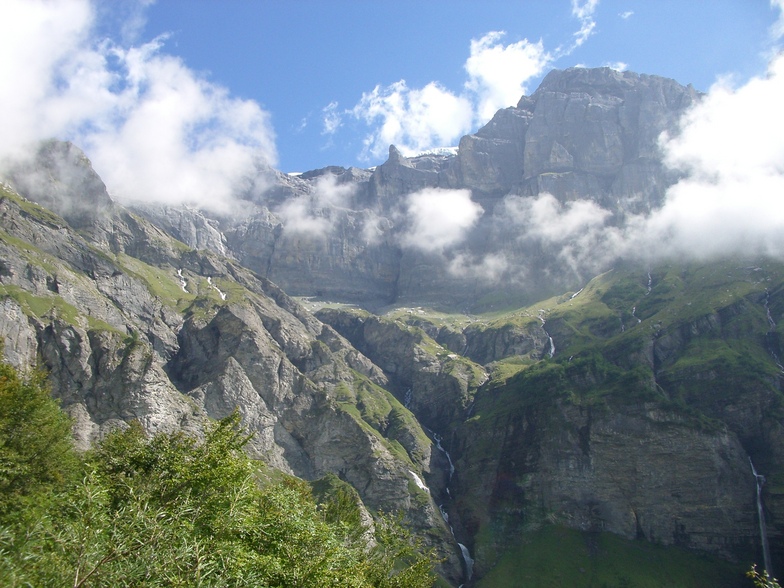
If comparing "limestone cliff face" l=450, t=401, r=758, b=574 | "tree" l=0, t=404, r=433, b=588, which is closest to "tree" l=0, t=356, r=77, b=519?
"tree" l=0, t=404, r=433, b=588

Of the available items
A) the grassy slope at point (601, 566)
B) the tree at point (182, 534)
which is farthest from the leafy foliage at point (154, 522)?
the grassy slope at point (601, 566)

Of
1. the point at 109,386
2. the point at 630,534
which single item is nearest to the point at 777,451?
the point at 630,534

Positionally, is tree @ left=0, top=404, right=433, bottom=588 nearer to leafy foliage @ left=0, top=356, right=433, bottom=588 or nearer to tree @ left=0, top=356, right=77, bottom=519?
leafy foliage @ left=0, top=356, right=433, bottom=588

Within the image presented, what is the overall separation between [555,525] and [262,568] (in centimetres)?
15029

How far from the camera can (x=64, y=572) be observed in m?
18.1

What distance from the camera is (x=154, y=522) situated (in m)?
21.2

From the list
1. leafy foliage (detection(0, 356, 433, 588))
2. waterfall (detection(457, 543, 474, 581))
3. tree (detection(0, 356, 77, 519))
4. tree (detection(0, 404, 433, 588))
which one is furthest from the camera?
waterfall (detection(457, 543, 474, 581))

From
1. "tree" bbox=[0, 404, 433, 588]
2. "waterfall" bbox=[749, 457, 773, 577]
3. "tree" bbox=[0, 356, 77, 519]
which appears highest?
"waterfall" bbox=[749, 457, 773, 577]

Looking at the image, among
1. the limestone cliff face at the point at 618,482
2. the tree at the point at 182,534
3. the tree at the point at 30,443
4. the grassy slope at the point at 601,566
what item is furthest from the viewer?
the limestone cliff face at the point at 618,482

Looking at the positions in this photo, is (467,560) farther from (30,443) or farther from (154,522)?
(154,522)

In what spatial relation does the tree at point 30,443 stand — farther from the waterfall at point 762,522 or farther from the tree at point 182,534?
the waterfall at point 762,522

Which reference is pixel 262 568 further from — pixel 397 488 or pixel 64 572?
pixel 397 488

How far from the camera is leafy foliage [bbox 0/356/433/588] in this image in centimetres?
1906

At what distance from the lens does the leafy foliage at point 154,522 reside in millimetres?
19062
